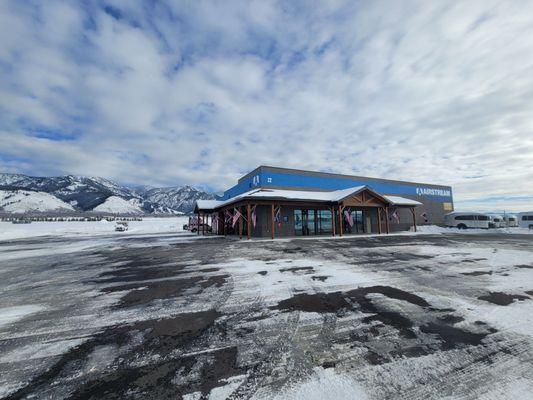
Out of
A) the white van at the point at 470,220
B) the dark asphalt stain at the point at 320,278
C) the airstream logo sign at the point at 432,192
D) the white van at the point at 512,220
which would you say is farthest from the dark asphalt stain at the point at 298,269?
the white van at the point at 512,220

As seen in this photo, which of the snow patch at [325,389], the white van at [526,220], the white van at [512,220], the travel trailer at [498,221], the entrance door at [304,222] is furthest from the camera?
the white van at [512,220]

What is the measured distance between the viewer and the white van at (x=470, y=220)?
33031mm

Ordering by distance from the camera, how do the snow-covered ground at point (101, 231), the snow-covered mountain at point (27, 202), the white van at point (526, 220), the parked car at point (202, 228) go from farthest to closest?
the snow-covered mountain at point (27, 202) < the white van at point (526, 220) < the parked car at point (202, 228) < the snow-covered ground at point (101, 231)

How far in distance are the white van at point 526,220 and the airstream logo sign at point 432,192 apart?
9648 millimetres

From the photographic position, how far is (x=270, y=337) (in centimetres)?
364

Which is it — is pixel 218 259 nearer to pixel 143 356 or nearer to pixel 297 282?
pixel 297 282

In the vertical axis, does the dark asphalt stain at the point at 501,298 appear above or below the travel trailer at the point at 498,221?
below

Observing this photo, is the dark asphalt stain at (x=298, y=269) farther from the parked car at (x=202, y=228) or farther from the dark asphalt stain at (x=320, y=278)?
the parked car at (x=202, y=228)

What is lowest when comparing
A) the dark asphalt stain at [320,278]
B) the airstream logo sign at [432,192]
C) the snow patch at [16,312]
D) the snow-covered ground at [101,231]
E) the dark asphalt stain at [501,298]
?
the snow patch at [16,312]

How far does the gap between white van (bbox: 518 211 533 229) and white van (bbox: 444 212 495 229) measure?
6.30 meters

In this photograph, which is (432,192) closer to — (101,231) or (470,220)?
(470,220)

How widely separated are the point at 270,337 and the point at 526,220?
49336 mm

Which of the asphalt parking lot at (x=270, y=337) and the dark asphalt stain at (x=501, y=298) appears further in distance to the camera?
the dark asphalt stain at (x=501, y=298)

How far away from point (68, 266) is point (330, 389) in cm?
1142
